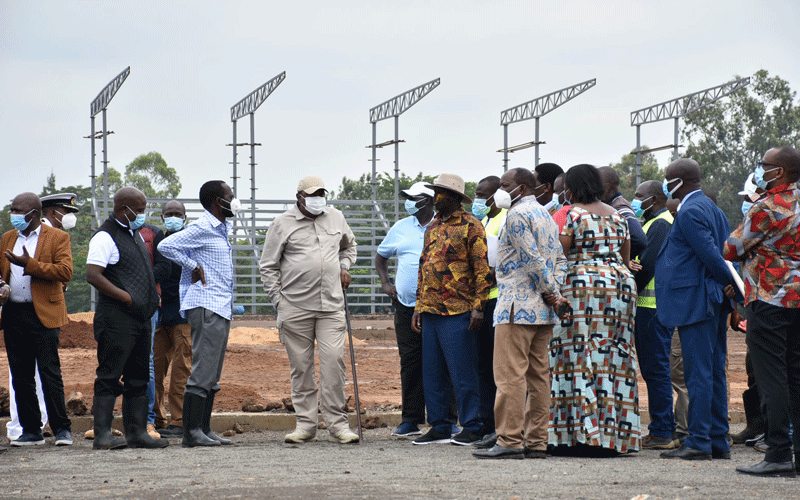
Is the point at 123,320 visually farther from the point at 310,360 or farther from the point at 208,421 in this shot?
the point at 310,360

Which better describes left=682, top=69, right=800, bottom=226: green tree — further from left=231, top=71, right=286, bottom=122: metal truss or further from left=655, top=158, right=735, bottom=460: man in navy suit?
left=655, top=158, right=735, bottom=460: man in navy suit

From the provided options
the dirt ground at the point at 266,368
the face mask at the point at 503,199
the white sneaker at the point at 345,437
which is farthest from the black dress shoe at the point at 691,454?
the dirt ground at the point at 266,368

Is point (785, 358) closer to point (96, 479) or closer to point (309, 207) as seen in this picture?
point (309, 207)

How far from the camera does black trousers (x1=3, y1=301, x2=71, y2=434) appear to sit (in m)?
8.27

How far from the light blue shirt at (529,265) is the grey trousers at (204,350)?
245 cm

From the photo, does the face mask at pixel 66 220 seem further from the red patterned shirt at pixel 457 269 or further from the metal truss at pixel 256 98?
the metal truss at pixel 256 98

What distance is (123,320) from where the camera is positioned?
25.8 ft

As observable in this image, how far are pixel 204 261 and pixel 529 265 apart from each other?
288 centimetres

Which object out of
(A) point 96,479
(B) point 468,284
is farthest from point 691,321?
(A) point 96,479

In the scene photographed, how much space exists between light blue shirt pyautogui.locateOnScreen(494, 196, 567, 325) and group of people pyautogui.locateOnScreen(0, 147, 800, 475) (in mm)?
13

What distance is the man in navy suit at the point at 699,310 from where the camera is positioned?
707 centimetres

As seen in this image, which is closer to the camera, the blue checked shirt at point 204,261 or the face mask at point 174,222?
the blue checked shirt at point 204,261

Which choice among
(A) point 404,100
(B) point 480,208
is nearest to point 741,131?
(A) point 404,100

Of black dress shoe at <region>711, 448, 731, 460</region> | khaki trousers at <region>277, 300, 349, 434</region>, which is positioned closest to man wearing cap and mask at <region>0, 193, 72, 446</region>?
khaki trousers at <region>277, 300, 349, 434</region>
